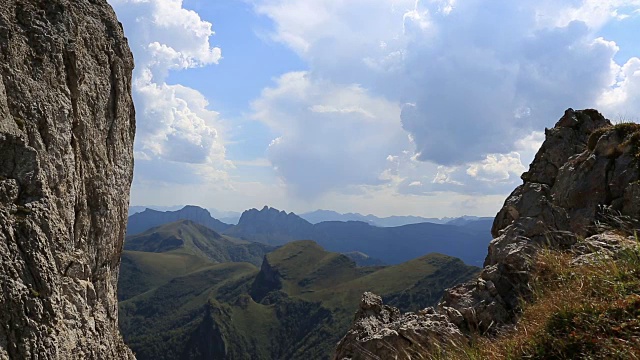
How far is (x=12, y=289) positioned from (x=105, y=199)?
11.8 metres

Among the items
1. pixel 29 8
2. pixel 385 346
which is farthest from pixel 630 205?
pixel 29 8

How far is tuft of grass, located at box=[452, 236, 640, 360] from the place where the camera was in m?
6.86

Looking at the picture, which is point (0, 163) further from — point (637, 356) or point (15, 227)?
point (637, 356)

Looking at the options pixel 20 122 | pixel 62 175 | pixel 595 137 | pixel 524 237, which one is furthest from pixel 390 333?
pixel 20 122

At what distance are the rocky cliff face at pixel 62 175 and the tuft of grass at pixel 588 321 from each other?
14.7 meters

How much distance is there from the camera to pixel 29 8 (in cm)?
1994

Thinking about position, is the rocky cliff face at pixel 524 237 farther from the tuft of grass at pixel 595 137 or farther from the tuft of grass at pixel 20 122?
the tuft of grass at pixel 20 122

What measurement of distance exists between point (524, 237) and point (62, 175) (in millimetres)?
23226

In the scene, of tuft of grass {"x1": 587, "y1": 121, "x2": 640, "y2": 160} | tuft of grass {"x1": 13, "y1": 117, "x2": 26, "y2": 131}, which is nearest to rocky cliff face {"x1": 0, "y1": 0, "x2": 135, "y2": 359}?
tuft of grass {"x1": 13, "y1": 117, "x2": 26, "y2": 131}

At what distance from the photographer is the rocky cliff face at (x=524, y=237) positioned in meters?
19.5

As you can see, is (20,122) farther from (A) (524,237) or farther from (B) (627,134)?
(B) (627,134)

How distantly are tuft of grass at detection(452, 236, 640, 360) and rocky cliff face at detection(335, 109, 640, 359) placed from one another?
28.6 feet

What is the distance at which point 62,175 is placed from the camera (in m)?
19.6

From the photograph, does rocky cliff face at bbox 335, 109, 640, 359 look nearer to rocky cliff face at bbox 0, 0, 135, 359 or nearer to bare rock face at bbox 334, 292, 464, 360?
bare rock face at bbox 334, 292, 464, 360
